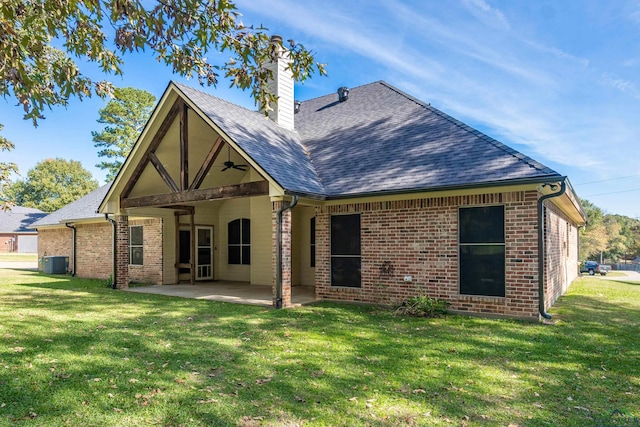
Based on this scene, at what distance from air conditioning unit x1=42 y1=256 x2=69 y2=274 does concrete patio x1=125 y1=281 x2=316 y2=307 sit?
28.4ft

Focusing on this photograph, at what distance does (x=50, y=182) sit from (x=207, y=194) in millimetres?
55130

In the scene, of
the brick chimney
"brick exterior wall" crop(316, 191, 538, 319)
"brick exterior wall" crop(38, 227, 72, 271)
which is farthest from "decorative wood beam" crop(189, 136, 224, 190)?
"brick exterior wall" crop(38, 227, 72, 271)

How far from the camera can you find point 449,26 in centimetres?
1104

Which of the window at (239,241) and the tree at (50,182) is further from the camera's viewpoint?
the tree at (50,182)

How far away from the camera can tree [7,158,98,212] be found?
54.3 metres

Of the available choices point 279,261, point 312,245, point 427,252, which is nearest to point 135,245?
point 312,245

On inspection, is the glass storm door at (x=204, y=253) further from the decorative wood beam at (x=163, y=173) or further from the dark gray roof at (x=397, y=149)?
the dark gray roof at (x=397, y=149)

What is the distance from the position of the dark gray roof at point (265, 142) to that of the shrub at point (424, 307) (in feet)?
11.2

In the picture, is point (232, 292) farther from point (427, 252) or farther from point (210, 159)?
point (427, 252)

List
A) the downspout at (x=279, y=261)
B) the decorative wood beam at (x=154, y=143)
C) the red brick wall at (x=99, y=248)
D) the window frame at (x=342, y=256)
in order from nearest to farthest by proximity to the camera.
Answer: the downspout at (x=279, y=261) → the window frame at (x=342, y=256) → the decorative wood beam at (x=154, y=143) → the red brick wall at (x=99, y=248)

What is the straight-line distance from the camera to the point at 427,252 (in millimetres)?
8992

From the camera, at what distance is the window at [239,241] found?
1533 cm

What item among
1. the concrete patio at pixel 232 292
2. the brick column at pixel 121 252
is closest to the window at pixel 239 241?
the concrete patio at pixel 232 292

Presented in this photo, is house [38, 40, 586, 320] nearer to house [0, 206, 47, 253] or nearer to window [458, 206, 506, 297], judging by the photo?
window [458, 206, 506, 297]
